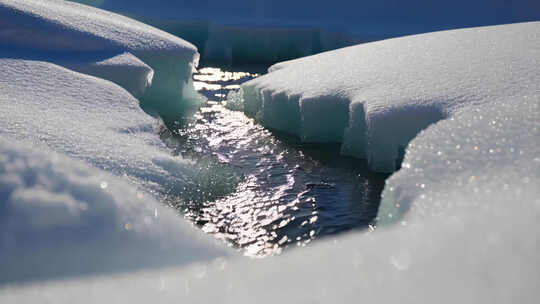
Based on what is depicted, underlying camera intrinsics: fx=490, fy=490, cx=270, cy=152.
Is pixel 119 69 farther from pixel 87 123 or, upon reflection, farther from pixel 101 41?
pixel 87 123

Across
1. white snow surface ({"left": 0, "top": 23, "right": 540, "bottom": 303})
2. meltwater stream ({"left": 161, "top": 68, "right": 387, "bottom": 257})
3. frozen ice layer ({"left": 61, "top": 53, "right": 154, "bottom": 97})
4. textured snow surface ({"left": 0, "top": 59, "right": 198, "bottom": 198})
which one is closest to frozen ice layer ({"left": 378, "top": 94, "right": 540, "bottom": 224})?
white snow surface ({"left": 0, "top": 23, "right": 540, "bottom": 303})

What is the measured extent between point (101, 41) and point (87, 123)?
8.76 ft

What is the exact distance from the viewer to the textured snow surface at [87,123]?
11.0 ft

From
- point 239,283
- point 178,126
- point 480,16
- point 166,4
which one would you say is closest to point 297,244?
point 239,283

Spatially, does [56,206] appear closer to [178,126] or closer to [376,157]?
[376,157]

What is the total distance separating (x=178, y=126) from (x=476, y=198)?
16.2 feet

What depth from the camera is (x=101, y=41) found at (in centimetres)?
621

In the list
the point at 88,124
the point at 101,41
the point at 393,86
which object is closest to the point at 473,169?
the point at 393,86

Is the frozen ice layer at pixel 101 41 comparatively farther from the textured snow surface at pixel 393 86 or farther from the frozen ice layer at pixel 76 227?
the frozen ice layer at pixel 76 227

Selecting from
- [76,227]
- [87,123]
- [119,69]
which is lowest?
[119,69]

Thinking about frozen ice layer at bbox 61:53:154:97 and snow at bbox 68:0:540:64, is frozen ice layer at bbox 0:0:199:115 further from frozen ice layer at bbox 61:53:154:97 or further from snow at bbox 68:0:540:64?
snow at bbox 68:0:540:64

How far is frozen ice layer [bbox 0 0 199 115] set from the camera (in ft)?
18.7

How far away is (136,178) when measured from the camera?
3.35 meters

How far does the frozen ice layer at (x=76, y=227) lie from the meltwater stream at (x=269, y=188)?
1457mm
